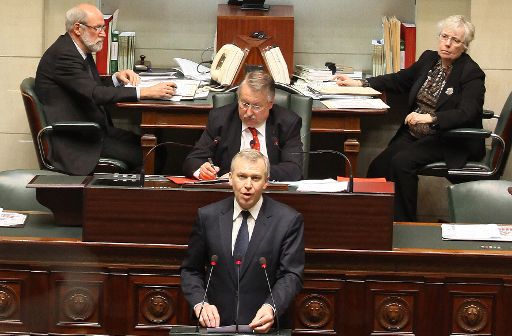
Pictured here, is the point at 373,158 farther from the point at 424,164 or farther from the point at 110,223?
the point at 110,223

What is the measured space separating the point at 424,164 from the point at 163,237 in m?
2.41

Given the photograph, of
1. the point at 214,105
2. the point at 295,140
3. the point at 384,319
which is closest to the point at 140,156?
the point at 214,105

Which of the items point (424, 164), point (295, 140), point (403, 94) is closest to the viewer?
point (295, 140)

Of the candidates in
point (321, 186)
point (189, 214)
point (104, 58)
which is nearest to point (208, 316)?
point (189, 214)

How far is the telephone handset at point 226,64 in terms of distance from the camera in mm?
7355

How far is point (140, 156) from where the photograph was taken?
7.30 meters

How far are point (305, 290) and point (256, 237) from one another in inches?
21.8

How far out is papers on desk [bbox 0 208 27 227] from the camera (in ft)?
18.0

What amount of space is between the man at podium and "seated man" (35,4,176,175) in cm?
229

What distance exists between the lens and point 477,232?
551 cm

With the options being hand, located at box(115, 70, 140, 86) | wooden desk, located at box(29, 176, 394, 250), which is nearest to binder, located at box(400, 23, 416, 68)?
hand, located at box(115, 70, 140, 86)

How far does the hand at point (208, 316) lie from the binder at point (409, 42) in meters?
3.60

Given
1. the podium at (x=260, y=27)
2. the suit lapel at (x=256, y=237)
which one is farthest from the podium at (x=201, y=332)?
the podium at (x=260, y=27)

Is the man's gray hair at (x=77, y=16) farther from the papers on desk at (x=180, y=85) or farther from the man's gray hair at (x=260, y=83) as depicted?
the man's gray hair at (x=260, y=83)
